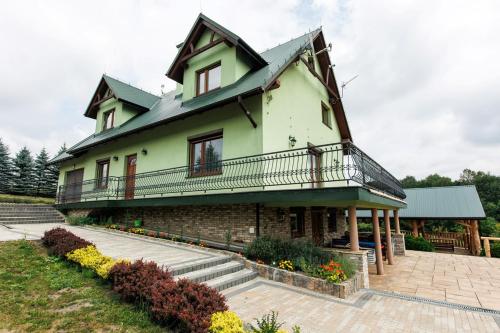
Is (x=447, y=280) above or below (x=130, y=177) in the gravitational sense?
below

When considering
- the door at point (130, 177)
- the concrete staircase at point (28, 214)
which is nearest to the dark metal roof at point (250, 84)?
the door at point (130, 177)

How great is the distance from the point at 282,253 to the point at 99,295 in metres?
4.48

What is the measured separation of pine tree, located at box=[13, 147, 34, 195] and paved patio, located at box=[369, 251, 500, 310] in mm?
37934

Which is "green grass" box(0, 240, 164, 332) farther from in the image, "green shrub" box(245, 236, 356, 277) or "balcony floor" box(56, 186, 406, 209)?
"balcony floor" box(56, 186, 406, 209)

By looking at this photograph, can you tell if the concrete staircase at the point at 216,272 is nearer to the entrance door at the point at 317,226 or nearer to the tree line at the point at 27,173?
the entrance door at the point at 317,226

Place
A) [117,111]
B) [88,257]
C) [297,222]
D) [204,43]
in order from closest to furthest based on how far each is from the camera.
A: 1. [88,257]
2. [297,222]
3. [204,43]
4. [117,111]

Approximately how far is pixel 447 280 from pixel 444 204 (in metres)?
12.9

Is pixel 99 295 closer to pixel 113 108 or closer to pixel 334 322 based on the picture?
pixel 334 322

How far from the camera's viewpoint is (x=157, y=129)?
40.5 ft

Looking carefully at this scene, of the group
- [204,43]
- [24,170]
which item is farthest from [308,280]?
[24,170]

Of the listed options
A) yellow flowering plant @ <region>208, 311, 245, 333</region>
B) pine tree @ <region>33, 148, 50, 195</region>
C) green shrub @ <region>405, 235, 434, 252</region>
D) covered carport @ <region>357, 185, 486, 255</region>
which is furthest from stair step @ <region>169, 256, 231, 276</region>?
pine tree @ <region>33, 148, 50, 195</region>

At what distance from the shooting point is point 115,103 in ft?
51.3

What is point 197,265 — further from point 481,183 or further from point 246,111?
point 481,183

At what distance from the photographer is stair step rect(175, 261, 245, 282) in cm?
591
